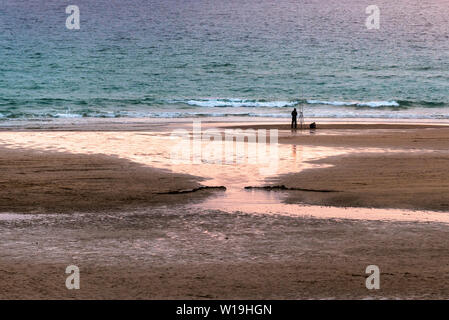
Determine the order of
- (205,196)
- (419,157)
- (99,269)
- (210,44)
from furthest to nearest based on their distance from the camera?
(210,44)
(419,157)
(205,196)
(99,269)

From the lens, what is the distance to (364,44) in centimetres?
9344

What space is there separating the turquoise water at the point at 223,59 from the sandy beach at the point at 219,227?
26231 millimetres

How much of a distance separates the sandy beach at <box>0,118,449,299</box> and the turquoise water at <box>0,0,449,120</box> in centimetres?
2623

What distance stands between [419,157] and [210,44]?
73480 millimetres

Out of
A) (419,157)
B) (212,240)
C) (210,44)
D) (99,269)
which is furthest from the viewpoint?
(210,44)

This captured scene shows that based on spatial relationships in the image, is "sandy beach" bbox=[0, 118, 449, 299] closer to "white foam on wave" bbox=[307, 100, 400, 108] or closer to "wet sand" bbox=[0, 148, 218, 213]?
"wet sand" bbox=[0, 148, 218, 213]

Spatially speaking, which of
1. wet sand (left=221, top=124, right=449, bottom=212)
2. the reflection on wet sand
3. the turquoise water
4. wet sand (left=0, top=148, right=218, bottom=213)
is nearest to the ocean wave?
the turquoise water

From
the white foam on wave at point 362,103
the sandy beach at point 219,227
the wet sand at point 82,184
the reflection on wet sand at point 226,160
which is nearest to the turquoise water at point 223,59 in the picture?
the white foam on wave at point 362,103

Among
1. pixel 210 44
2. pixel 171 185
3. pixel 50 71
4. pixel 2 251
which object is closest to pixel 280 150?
pixel 171 185

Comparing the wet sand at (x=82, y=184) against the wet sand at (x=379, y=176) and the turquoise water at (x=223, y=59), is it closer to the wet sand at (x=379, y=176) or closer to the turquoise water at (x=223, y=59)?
the wet sand at (x=379, y=176)

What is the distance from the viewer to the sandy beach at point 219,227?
26.1 ft

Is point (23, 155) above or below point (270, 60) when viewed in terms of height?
below
